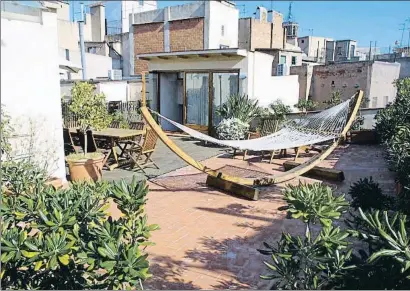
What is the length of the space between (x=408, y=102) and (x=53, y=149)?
689cm

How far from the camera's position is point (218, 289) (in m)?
2.98

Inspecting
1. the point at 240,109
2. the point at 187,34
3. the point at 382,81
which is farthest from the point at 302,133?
the point at 187,34

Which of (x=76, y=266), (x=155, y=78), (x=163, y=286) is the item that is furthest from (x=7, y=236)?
(x=155, y=78)

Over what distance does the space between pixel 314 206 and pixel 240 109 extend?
7863mm

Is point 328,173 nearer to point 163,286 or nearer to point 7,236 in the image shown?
point 163,286

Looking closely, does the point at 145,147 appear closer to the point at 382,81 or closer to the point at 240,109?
the point at 240,109

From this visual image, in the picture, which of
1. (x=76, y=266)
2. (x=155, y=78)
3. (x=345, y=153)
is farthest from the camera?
(x=155, y=78)

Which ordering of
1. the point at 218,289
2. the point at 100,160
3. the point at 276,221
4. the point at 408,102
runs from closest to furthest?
the point at 218,289
the point at 276,221
the point at 100,160
the point at 408,102

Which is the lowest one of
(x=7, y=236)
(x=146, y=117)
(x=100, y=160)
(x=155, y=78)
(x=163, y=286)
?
(x=163, y=286)

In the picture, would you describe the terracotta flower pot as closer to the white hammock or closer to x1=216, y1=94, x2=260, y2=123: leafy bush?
the white hammock

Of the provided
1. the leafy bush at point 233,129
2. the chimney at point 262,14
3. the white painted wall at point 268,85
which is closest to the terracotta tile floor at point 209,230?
the leafy bush at point 233,129

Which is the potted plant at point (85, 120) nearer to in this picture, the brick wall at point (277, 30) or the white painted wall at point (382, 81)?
the white painted wall at point (382, 81)

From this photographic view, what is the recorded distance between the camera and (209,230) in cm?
421

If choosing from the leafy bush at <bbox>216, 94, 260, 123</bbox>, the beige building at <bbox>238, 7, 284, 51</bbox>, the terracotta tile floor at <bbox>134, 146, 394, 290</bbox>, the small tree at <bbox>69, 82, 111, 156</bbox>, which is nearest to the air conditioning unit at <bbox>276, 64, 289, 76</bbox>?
the beige building at <bbox>238, 7, 284, 51</bbox>
